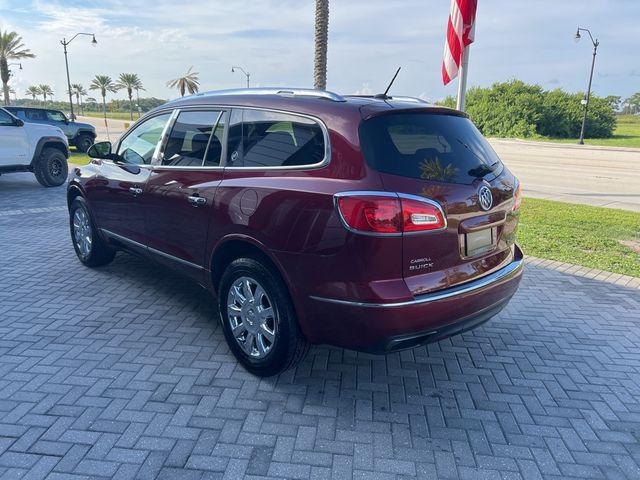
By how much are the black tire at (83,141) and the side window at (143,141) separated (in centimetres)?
1637

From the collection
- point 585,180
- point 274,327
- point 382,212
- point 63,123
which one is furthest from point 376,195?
point 63,123

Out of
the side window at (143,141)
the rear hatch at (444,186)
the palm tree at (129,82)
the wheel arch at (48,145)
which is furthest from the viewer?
the palm tree at (129,82)

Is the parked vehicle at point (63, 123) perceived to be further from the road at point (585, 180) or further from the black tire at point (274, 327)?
the black tire at point (274, 327)

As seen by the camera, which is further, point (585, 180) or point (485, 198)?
point (585, 180)

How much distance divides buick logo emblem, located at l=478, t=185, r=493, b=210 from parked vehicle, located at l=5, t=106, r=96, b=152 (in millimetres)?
18069

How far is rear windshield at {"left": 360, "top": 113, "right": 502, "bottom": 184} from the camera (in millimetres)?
2768

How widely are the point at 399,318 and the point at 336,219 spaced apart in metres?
0.64

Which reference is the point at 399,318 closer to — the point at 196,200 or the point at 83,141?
the point at 196,200

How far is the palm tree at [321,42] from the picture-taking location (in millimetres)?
13355

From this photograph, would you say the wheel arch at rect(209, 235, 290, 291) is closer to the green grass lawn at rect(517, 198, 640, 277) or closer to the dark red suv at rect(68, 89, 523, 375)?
the dark red suv at rect(68, 89, 523, 375)

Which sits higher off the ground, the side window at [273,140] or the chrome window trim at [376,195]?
the side window at [273,140]

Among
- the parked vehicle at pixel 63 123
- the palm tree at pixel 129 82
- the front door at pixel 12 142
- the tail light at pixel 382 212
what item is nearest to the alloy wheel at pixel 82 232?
the tail light at pixel 382 212

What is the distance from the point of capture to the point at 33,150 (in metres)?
10.9

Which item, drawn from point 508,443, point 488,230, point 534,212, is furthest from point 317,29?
point 508,443
